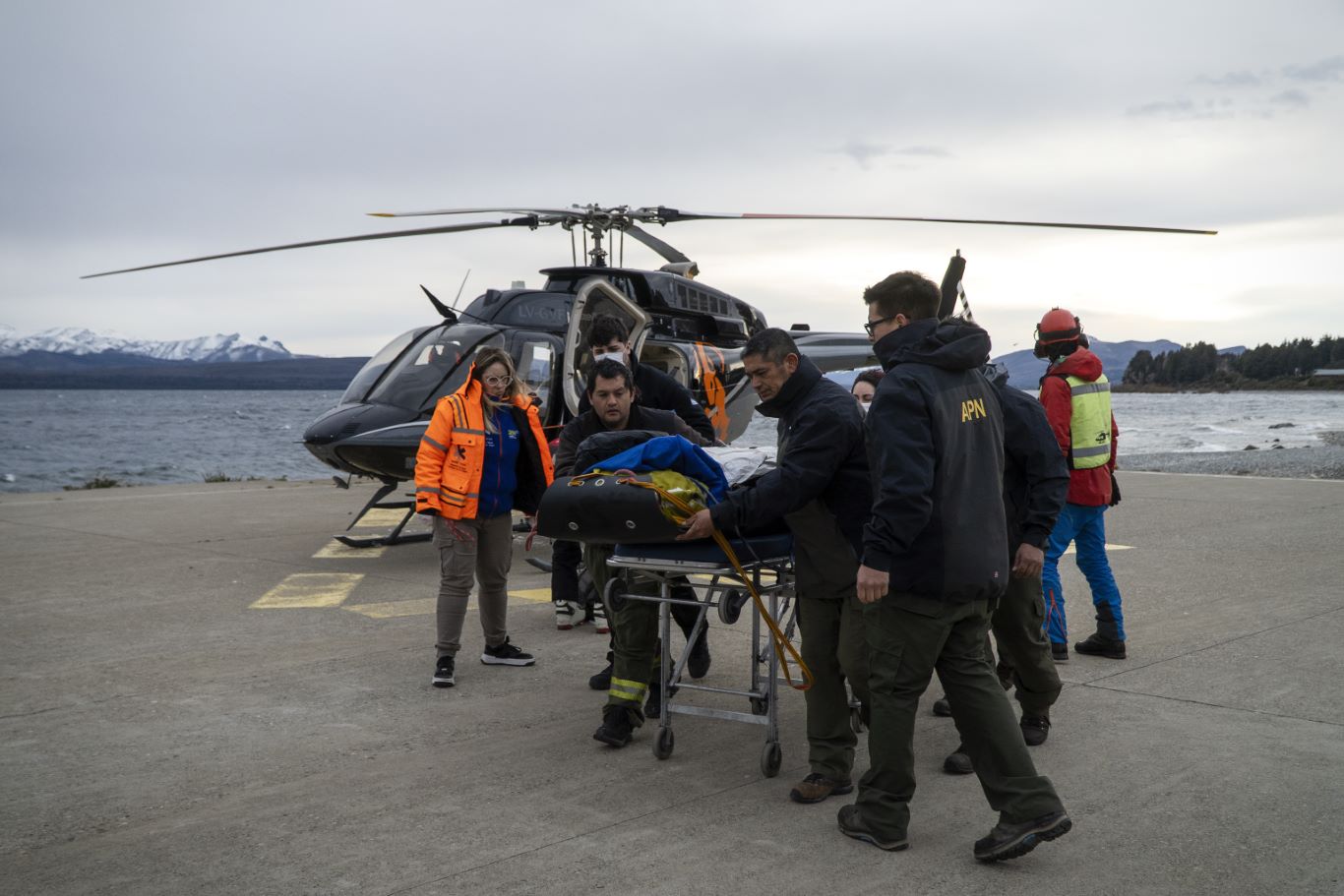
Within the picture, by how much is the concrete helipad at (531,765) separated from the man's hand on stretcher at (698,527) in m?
1.03

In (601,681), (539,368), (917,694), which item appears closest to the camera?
(917,694)

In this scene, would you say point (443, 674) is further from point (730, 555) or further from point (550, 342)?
point (550, 342)

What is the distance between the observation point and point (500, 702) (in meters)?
5.68

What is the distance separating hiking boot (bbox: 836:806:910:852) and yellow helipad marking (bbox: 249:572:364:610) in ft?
17.4

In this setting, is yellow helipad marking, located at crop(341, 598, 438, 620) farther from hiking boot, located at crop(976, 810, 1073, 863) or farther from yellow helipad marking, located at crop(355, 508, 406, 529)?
hiking boot, located at crop(976, 810, 1073, 863)

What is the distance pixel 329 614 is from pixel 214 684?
6.19 feet

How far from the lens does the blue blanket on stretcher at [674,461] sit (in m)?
4.60

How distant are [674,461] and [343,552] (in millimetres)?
6944

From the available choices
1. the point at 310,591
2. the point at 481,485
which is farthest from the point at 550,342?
the point at 481,485

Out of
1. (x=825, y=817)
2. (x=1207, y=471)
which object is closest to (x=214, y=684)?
(x=825, y=817)

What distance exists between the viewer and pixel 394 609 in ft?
26.5

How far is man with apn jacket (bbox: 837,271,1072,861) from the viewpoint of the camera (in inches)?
143

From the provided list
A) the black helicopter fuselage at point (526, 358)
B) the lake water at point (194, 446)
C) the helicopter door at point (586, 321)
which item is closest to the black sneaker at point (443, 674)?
the black helicopter fuselage at point (526, 358)

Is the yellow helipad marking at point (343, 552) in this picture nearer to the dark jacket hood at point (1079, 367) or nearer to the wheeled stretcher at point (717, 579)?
the wheeled stretcher at point (717, 579)
